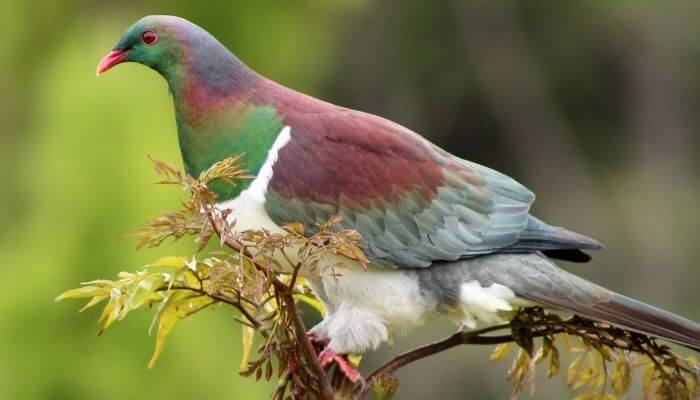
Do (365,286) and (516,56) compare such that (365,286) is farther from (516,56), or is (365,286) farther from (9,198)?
(516,56)

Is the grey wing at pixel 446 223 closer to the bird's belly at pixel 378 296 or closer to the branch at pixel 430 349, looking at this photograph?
the bird's belly at pixel 378 296

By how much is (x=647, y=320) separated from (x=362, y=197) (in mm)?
663

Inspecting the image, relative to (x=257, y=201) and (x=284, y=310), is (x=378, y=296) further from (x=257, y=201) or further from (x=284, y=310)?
(x=284, y=310)

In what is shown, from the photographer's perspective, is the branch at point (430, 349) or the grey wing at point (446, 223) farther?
the grey wing at point (446, 223)

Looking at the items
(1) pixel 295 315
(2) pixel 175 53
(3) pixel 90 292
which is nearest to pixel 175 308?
(3) pixel 90 292

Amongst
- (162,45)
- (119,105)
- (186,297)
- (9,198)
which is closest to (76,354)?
(119,105)

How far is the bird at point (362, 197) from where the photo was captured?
297 centimetres

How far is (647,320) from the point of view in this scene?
268 centimetres

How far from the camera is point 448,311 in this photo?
9.83 ft

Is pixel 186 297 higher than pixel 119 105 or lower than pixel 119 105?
higher

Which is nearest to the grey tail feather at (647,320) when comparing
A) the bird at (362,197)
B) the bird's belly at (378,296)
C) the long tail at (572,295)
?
the long tail at (572,295)

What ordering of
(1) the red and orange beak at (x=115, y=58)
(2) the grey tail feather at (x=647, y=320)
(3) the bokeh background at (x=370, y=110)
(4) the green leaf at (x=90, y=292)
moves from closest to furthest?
(4) the green leaf at (x=90, y=292)
(2) the grey tail feather at (x=647, y=320)
(1) the red and orange beak at (x=115, y=58)
(3) the bokeh background at (x=370, y=110)

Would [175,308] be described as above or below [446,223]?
below

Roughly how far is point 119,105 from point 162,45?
3762 millimetres
